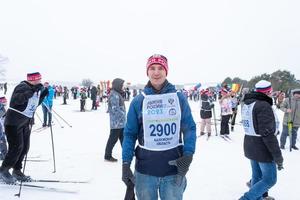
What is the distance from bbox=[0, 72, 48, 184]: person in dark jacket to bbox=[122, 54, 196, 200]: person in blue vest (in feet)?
9.50

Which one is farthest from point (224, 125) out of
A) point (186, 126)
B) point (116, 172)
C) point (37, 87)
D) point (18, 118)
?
point (186, 126)

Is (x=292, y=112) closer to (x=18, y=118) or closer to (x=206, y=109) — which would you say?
(x=206, y=109)

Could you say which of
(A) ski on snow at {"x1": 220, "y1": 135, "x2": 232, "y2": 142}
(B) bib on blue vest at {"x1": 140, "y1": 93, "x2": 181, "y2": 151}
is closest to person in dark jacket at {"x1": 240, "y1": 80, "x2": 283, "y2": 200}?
(B) bib on blue vest at {"x1": 140, "y1": 93, "x2": 181, "y2": 151}

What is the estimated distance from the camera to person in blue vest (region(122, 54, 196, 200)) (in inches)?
106

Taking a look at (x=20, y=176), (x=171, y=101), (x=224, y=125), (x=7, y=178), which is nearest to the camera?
(x=171, y=101)

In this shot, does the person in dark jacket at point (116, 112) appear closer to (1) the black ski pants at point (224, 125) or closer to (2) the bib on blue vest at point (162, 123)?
(2) the bib on blue vest at point (162, 123)

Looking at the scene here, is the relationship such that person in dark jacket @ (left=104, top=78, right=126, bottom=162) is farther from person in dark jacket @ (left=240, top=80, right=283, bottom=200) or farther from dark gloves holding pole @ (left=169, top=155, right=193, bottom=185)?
dark gloves holding pole @ (left=169, top=155, right=193, bottom=185)

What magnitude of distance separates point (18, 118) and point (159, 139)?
325 centimetres

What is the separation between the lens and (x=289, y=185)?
554 cm

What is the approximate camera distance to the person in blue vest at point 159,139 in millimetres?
2686

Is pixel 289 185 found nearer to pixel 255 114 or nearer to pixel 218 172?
pixel 218 172

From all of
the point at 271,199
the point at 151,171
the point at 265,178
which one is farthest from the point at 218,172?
the point at 151,171

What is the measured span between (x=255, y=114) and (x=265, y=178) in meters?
0.85

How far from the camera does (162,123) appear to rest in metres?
2.71
